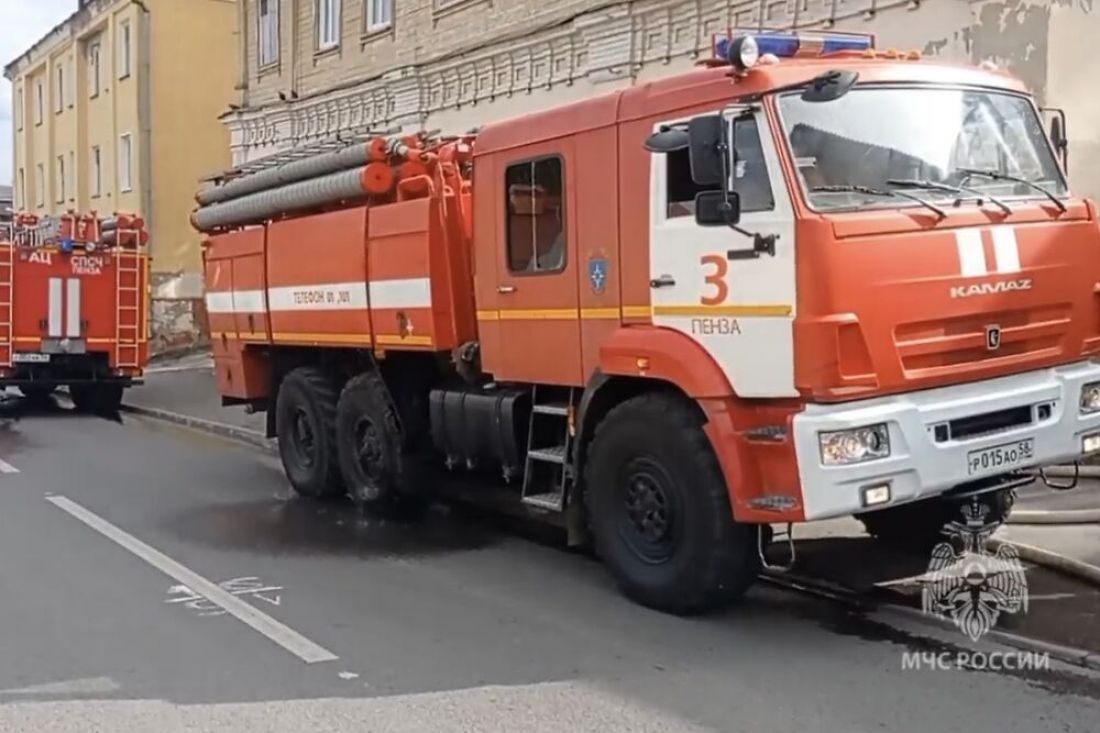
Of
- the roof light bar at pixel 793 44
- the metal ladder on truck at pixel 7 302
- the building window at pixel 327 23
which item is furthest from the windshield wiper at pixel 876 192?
the building window at pixel 327 23

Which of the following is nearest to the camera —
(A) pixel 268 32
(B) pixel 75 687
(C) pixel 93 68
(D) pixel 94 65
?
(B) pixel 75 687

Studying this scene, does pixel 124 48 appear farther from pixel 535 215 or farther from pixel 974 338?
pixel 974 338

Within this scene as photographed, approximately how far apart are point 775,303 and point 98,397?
16237 mm

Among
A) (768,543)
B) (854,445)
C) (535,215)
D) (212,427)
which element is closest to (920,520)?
(768,543)

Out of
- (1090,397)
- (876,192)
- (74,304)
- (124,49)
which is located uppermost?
(124,49)

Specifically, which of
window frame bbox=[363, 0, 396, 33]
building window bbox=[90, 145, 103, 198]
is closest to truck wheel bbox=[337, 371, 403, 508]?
window frame bbox=[363, 0, 396, 33]

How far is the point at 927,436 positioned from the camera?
20.1 feet

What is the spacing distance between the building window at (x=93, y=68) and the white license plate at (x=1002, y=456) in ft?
119

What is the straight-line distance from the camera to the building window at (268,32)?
25.0 m

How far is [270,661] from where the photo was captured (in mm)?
6164

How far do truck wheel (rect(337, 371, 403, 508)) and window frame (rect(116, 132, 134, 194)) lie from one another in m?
27.2

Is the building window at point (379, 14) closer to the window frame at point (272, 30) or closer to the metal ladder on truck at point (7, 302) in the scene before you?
the window frame at point (272, 30)

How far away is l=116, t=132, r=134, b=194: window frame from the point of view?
3562 centimetres

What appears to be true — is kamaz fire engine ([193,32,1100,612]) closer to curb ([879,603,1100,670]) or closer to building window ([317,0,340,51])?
curb ([879,603,1100,670])
